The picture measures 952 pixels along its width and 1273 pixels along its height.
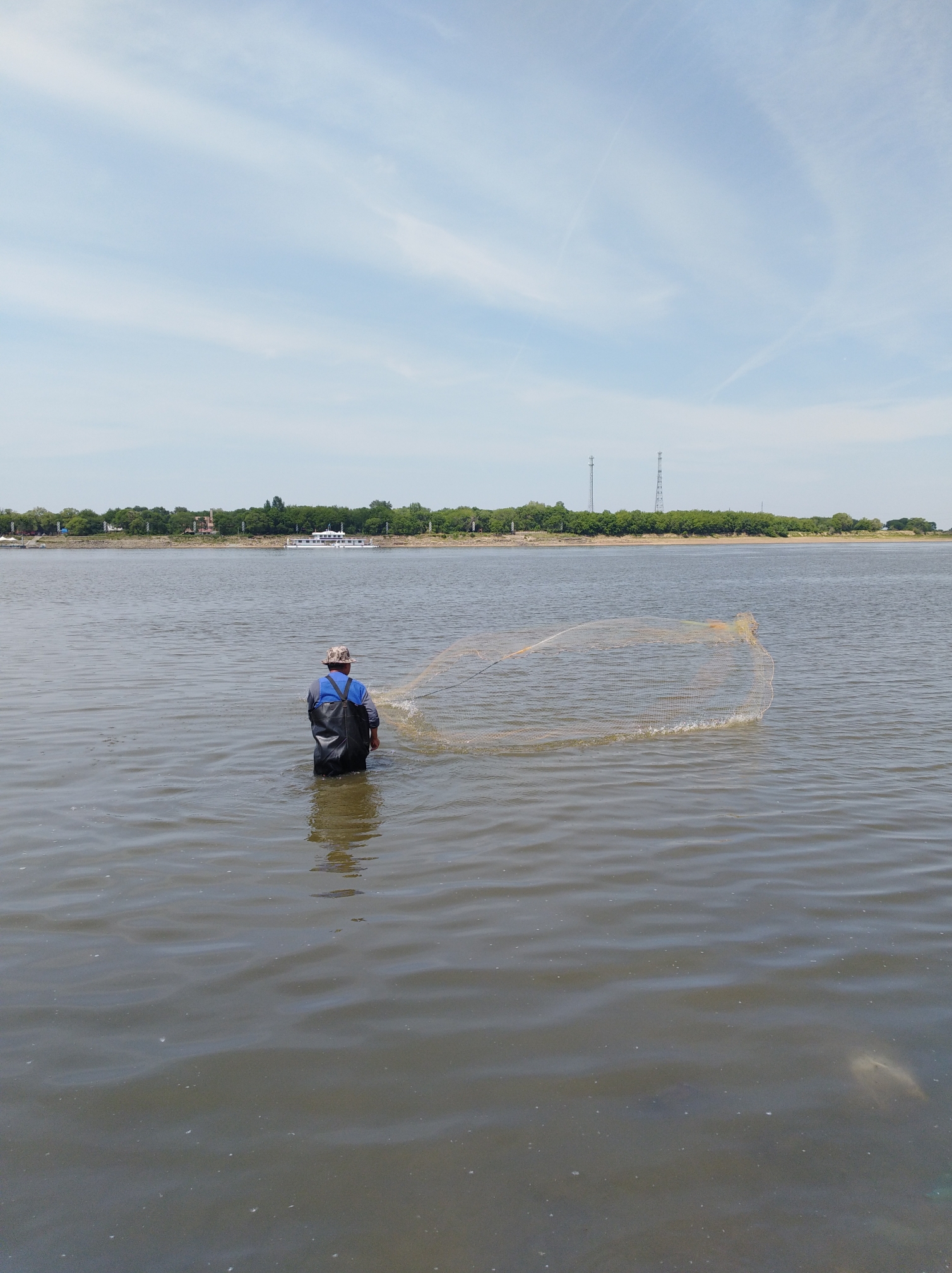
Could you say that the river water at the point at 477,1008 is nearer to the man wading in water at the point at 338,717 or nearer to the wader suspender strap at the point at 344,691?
the man wading in water at the point at 338,717

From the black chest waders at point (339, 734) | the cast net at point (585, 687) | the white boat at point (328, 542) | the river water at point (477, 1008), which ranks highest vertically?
the white boat at point (328, 542)

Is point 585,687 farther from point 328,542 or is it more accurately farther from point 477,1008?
point 328,542

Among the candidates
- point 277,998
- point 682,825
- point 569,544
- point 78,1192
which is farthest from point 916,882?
point 569,544

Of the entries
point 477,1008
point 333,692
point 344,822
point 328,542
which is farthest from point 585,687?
point 328,542

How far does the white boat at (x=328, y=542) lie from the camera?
17752 centimetres

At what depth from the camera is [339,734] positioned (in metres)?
9.16

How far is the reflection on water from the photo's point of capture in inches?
271

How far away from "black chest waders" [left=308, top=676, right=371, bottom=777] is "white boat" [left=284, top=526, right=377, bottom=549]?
169m

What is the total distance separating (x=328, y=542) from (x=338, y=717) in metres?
176

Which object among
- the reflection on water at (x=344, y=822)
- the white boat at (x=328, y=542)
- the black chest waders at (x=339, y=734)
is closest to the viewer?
the reflection on water at (x=344, y=822)

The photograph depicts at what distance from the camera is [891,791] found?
8.84 m

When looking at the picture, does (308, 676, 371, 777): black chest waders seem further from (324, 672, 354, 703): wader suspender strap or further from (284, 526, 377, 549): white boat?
(284, 526, 377, 549): white boat

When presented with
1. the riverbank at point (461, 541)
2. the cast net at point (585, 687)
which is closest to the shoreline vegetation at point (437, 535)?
the riverbank at point (461, 541)

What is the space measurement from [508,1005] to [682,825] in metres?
3.38
